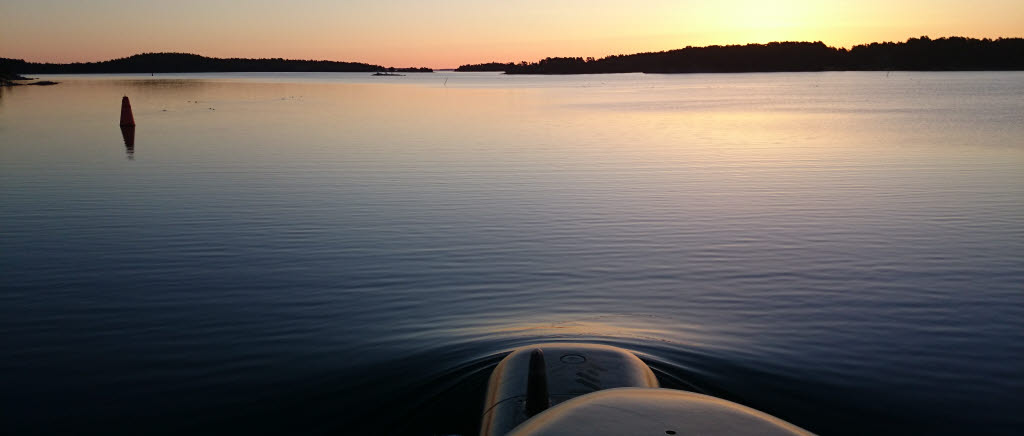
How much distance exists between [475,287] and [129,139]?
28.7 m

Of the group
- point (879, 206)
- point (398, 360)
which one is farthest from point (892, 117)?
point (398, 360)

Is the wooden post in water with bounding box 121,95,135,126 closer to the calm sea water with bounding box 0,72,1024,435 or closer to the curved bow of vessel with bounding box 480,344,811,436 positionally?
the calm sea water with bounding box 0,72,1024,435

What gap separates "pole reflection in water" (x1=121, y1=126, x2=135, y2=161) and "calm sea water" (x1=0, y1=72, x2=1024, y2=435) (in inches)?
116

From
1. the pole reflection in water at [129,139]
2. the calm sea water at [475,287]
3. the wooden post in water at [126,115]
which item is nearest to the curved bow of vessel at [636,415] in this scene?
the calm sea water at [475,287]

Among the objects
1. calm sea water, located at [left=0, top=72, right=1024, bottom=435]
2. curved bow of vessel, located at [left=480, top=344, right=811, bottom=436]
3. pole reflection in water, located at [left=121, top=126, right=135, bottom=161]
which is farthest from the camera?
pole reflection in water, located at [left=121, top=126, right=135, bottom=161]

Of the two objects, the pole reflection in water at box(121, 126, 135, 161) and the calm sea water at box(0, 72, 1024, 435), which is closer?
the calm sea water at box(0, 72, 1024, 435)

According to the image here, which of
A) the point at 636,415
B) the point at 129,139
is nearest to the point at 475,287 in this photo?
the point at 636,415

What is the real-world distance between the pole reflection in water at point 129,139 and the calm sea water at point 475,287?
295cm

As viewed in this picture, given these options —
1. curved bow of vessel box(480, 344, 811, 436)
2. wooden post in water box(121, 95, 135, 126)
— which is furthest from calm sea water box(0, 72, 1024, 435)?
wooden post in water box(121, 95, 135, 126)

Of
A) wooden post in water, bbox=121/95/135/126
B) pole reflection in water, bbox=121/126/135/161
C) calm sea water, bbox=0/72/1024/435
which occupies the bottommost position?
calm sea water, bbox=0/72/1024/435

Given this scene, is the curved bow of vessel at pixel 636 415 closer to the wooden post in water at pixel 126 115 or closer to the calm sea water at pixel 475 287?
the calm sea water at pixel 475 287

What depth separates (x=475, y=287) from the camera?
11547 millimetres

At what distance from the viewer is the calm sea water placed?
7.76 meters

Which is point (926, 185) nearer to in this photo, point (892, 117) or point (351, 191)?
point (351, 191)
